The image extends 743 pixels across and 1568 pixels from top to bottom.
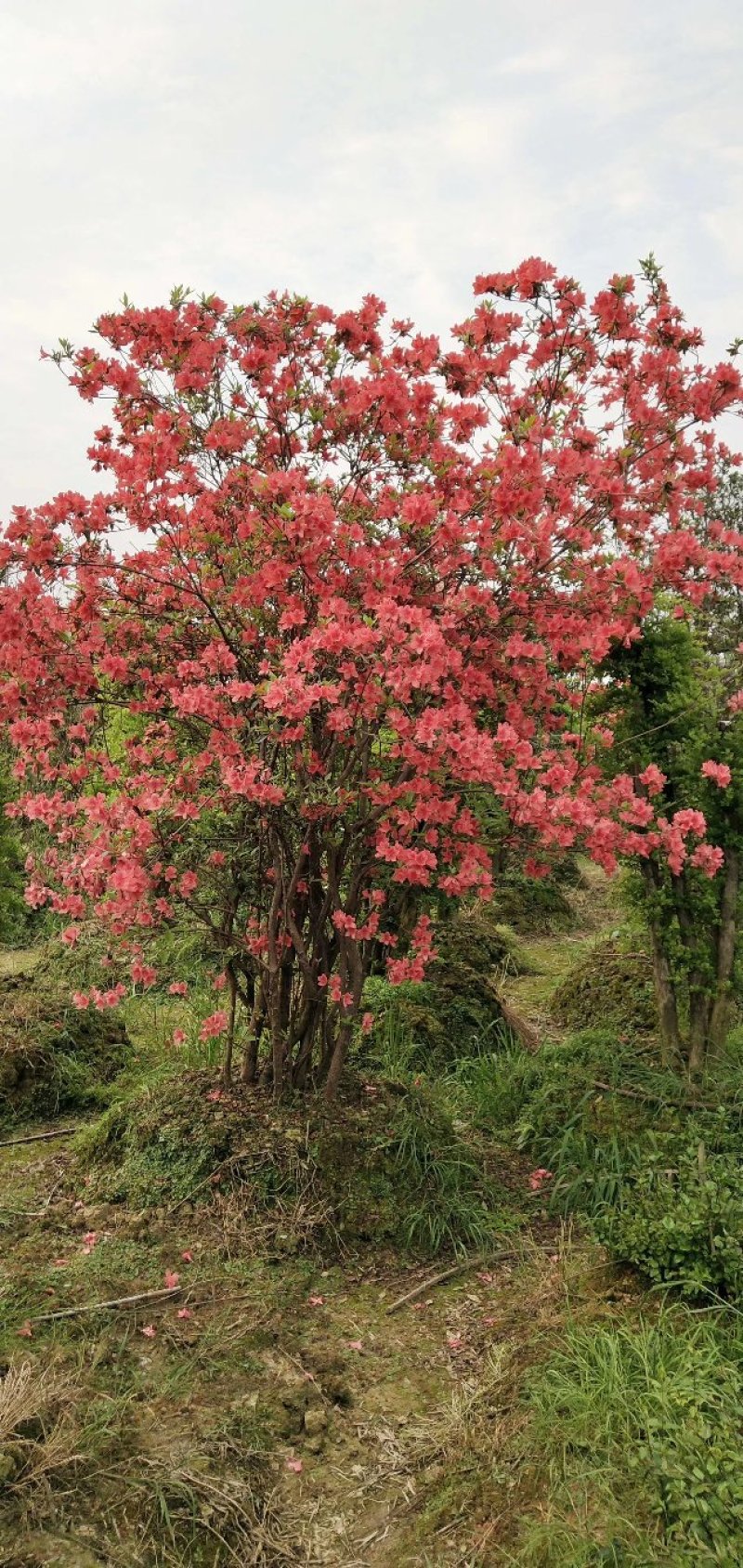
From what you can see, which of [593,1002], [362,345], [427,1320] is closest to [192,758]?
[362,345]

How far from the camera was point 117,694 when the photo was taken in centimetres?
429

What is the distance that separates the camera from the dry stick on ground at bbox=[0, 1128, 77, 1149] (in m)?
4.77

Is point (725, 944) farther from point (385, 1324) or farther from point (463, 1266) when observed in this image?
point (385, 1324)

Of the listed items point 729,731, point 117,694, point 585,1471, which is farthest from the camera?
point 729,731

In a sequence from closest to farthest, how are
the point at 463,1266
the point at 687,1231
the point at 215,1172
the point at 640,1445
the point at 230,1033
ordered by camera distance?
the point at 640,1445 → the point at 687,1231 → the point at 463,1266 → the point at 215,1172 → the point at 230,1033

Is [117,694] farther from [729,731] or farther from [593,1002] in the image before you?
[593,1002]

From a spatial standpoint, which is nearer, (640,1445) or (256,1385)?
(640,1445)

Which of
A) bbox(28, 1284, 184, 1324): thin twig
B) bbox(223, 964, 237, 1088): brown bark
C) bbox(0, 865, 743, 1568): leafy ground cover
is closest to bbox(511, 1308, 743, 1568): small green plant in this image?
bbox(0, 865, 743, 1568): leafy ground cover

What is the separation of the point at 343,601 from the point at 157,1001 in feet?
13.0

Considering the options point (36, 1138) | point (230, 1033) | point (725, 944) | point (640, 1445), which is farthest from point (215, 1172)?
point (725, 944)

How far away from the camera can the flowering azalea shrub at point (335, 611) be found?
3.58m

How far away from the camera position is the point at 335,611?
343cm

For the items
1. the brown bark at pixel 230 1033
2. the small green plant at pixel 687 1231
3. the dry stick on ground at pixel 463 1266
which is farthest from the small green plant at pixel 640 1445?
the brown bark at pixel 230 1033

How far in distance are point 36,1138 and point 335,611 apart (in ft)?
9.82
